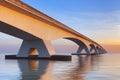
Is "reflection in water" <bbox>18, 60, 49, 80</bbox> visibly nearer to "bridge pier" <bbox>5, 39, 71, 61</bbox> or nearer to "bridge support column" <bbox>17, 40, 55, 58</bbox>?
"bridge pier" <bbox>5, 39, 71, 61</bbox>

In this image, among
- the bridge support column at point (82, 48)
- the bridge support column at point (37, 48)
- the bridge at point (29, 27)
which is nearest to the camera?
the bridge at point (29, 27)

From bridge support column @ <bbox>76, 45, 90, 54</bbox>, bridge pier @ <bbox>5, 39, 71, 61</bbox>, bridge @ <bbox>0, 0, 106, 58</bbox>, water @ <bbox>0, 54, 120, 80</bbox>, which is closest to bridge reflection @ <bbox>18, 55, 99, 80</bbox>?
water @ <bbox>0, 54, 120, 80</bbox>

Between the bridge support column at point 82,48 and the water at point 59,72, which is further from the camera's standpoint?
the bridge support column at point 82,48

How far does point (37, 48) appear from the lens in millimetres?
46875

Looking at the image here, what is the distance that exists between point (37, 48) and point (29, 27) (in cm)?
886

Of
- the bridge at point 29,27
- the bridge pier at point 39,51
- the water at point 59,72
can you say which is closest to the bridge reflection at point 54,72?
the water at point 59,72

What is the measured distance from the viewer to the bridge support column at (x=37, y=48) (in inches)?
1800

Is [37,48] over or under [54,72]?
over

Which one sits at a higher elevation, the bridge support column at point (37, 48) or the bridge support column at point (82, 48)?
the bridge support column at point (82, 48)

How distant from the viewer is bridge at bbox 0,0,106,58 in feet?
103

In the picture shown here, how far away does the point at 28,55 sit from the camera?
49562mm

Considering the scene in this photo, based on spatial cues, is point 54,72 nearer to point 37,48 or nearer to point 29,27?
point 29,27

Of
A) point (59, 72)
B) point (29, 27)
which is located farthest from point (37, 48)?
point (59, 72)

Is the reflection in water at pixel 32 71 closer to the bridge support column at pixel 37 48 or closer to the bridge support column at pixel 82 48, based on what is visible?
the bridge support column at pixel 37 48
